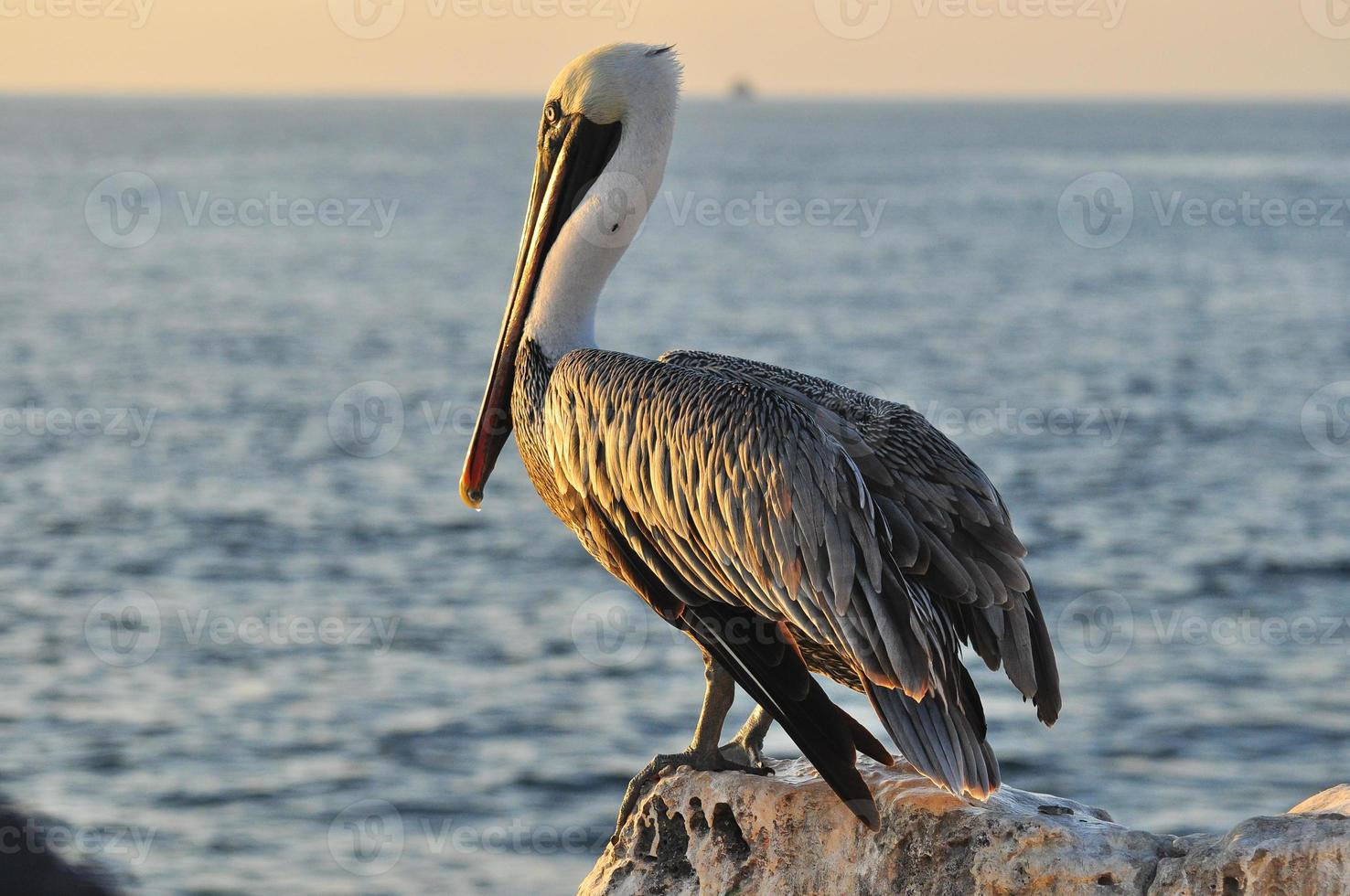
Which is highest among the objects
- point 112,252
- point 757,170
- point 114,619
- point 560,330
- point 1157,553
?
point 757,170

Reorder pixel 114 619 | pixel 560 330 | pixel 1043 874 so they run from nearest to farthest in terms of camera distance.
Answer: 1. pixel 1043 874
2. pixel 560 330
3. pixel 114 619

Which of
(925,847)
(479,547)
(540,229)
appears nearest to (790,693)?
(925,847)

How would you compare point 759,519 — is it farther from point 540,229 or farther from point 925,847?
point 540,229

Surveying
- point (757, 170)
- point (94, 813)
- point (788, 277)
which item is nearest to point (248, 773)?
point (94, 813)

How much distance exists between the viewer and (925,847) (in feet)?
15.9

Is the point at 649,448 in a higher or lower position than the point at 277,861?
higher

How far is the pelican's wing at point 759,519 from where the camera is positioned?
16.1ft

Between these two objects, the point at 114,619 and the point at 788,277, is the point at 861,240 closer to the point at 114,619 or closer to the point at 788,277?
the point at 788,277

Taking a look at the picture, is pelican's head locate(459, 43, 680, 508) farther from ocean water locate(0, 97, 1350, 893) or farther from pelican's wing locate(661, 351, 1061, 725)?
ocean water locate(0, 97, 1350, 893)

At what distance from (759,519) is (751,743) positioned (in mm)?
827

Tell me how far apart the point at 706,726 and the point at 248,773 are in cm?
994

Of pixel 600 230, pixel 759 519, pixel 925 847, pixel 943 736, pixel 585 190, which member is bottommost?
pixel 925 847

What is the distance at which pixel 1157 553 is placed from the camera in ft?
66.9

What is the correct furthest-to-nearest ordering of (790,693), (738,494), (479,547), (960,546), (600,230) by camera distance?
1. (479,547)
2. (600,230)
3. (738,494)
4. (960,546)
5. (790,693)
